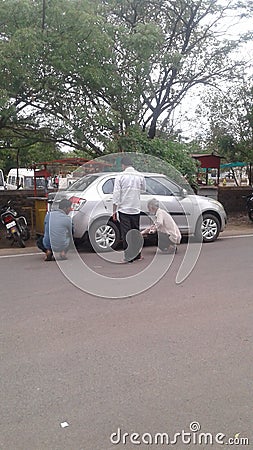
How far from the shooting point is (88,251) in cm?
986

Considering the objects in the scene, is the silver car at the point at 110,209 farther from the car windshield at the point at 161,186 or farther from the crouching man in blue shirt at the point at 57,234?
the crouching man in blue shirt at the point at 57,234

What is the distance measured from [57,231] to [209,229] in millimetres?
4033

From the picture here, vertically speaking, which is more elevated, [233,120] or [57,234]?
[233,120]

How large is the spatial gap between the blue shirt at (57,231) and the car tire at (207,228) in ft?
11.1

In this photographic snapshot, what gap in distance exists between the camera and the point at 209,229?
1106cm

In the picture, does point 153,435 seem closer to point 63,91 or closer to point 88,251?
point 88,251

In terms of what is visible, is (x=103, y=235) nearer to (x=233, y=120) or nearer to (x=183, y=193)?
(x=183, y=193)

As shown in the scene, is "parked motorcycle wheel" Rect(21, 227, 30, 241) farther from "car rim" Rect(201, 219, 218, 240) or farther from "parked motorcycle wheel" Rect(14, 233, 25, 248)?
"car rim" Rect(201, 219, 218, 240)

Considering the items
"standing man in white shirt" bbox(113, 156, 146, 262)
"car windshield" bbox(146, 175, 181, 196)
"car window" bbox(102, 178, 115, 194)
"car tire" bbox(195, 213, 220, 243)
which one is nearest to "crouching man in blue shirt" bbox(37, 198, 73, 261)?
"standing man in white shirt" bbox(113, 156, 146, 262)

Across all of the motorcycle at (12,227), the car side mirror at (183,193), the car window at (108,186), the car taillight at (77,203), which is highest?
the car window at (108,186)

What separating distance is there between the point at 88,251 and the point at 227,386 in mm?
6424

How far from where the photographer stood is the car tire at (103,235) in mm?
9528

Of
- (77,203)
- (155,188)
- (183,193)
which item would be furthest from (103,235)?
(183,193)

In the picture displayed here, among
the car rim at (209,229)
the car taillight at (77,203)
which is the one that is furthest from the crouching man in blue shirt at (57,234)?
the car rim at (209,229)
